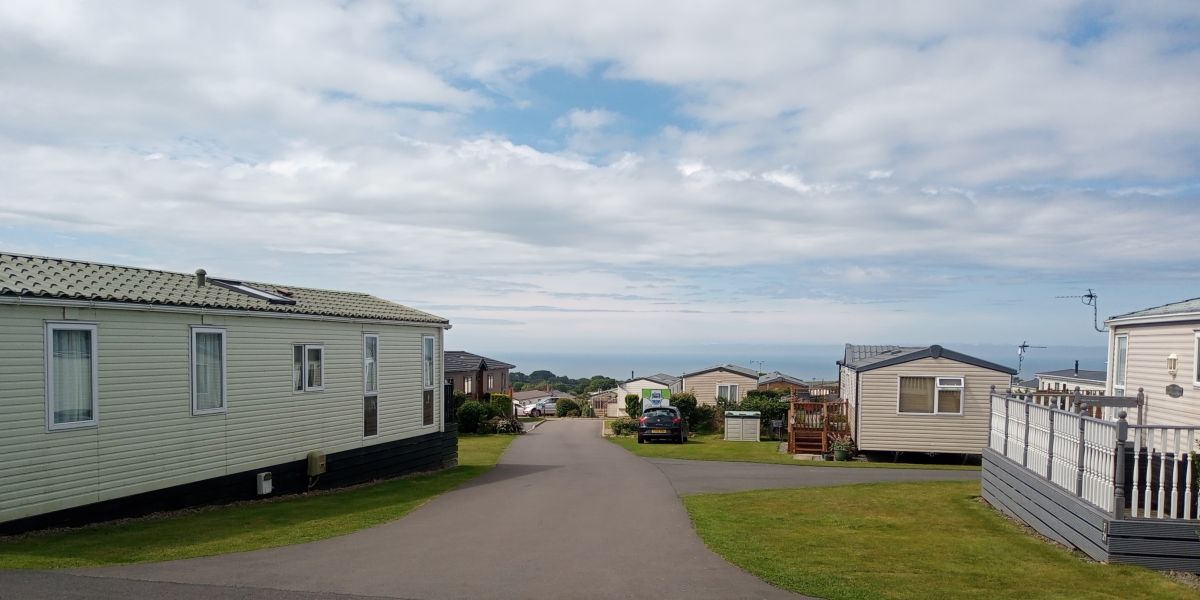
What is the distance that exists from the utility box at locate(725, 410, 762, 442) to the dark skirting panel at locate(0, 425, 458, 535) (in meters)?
13.4

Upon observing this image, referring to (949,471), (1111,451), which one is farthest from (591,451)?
(1111,451)

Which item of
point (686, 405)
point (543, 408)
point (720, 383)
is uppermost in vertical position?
point (720, 383)

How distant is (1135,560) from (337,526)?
10144mm

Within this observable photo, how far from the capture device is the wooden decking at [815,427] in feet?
87.0

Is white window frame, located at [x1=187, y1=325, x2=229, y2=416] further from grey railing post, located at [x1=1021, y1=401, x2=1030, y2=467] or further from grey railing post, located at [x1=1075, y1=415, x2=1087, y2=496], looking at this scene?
grey railing post, located at [x1=1021, y1=401, x2=1030, y2=467]

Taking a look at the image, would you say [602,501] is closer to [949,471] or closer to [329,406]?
[329,406]

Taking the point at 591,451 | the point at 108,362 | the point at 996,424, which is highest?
the point at 108,362

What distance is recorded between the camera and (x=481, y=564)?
31.7 ft

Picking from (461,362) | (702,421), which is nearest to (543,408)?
(461,362)

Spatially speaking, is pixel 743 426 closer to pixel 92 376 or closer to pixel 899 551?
pixel 899 551

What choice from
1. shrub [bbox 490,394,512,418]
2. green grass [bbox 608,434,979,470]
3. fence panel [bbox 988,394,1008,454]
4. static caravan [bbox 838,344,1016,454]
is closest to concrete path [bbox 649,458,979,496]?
green grass [bbox 608,434,979,470]

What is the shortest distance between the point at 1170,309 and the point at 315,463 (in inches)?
619

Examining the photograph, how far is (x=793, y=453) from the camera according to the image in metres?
26.3

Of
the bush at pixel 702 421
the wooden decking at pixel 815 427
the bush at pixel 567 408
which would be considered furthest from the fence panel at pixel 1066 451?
the bush at pixel 567 408
